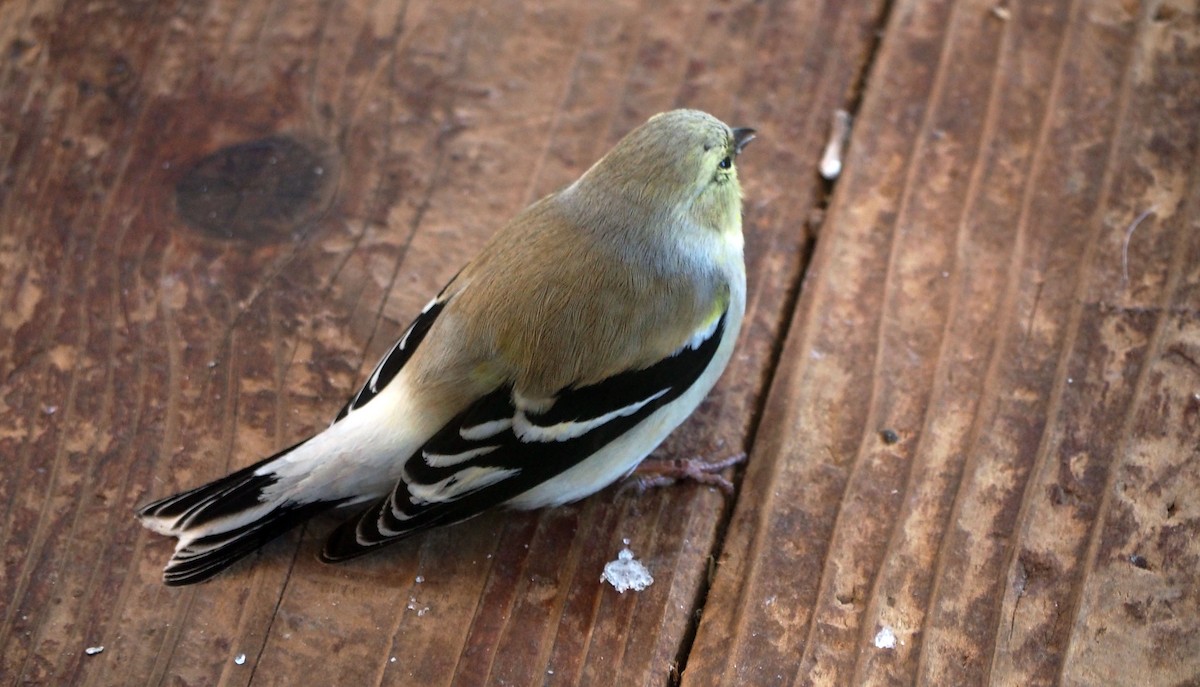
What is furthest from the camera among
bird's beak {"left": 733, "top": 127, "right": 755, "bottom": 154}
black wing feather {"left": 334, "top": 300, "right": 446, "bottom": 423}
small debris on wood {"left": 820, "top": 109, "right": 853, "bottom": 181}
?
small debris on wood {"left": 820, "top": 109, "right": 853, "bottom": 181}

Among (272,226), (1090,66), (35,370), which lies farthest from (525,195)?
(1090,66)

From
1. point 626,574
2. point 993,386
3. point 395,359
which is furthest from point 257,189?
point 993,386

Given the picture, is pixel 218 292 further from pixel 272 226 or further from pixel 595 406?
pixel 595 406

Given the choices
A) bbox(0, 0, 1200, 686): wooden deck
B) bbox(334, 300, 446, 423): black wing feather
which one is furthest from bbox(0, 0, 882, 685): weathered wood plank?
bbox(334, 300, 446, 423): black wing feather

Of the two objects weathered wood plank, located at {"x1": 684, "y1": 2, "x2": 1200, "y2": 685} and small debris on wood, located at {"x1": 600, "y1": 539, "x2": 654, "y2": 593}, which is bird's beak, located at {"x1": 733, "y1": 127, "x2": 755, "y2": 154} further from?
small debris on wood, located at {"x1": 600, "y1": 539, "x2": 654, "y2": 593}

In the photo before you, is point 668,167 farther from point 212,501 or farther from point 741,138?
point 212,501

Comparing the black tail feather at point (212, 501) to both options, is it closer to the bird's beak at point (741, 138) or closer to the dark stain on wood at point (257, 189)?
the dark stain on wood at point (257, 189)
